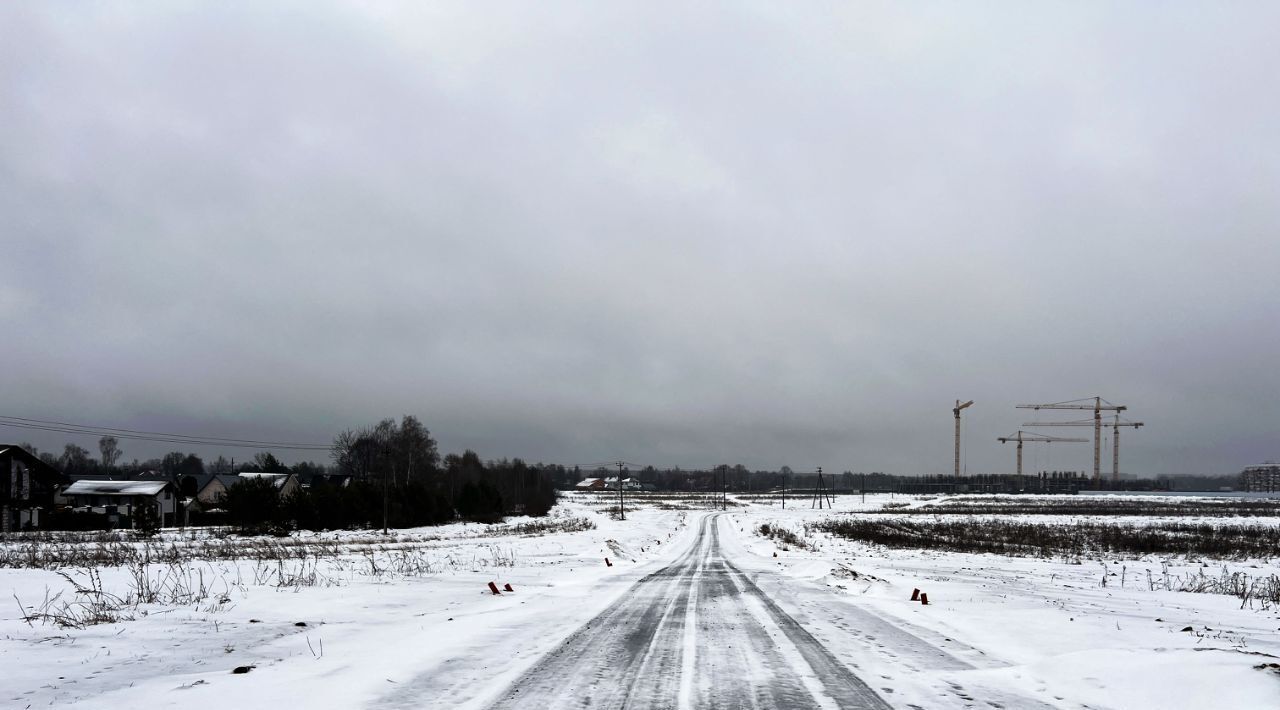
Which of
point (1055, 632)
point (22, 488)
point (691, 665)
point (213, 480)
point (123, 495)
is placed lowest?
point (213, 480)

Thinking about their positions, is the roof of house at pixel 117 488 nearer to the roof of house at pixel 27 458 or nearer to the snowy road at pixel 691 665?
the roof of house at pixel 27 458

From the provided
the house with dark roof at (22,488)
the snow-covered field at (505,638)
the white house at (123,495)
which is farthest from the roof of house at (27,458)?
the snow-covered field at (505,638)

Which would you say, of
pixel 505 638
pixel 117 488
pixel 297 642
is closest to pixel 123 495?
pixel 117 488

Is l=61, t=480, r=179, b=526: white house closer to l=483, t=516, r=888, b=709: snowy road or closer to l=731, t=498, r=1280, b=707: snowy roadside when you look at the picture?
l=731, t=498, r=1280, b=707: snowy roadside

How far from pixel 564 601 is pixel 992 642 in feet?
24.6

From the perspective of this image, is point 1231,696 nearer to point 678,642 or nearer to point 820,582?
point 678,642

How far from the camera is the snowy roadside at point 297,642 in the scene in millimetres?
7082

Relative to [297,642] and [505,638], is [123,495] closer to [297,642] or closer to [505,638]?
[297,642]

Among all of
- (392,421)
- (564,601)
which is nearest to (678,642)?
(564,601)

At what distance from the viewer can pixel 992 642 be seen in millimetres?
10133

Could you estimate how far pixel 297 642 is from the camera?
976cm

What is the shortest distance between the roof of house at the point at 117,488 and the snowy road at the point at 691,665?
77363mm

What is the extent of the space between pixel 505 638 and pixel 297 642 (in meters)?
2.60

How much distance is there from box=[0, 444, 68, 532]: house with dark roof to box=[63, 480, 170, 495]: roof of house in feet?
26.2
